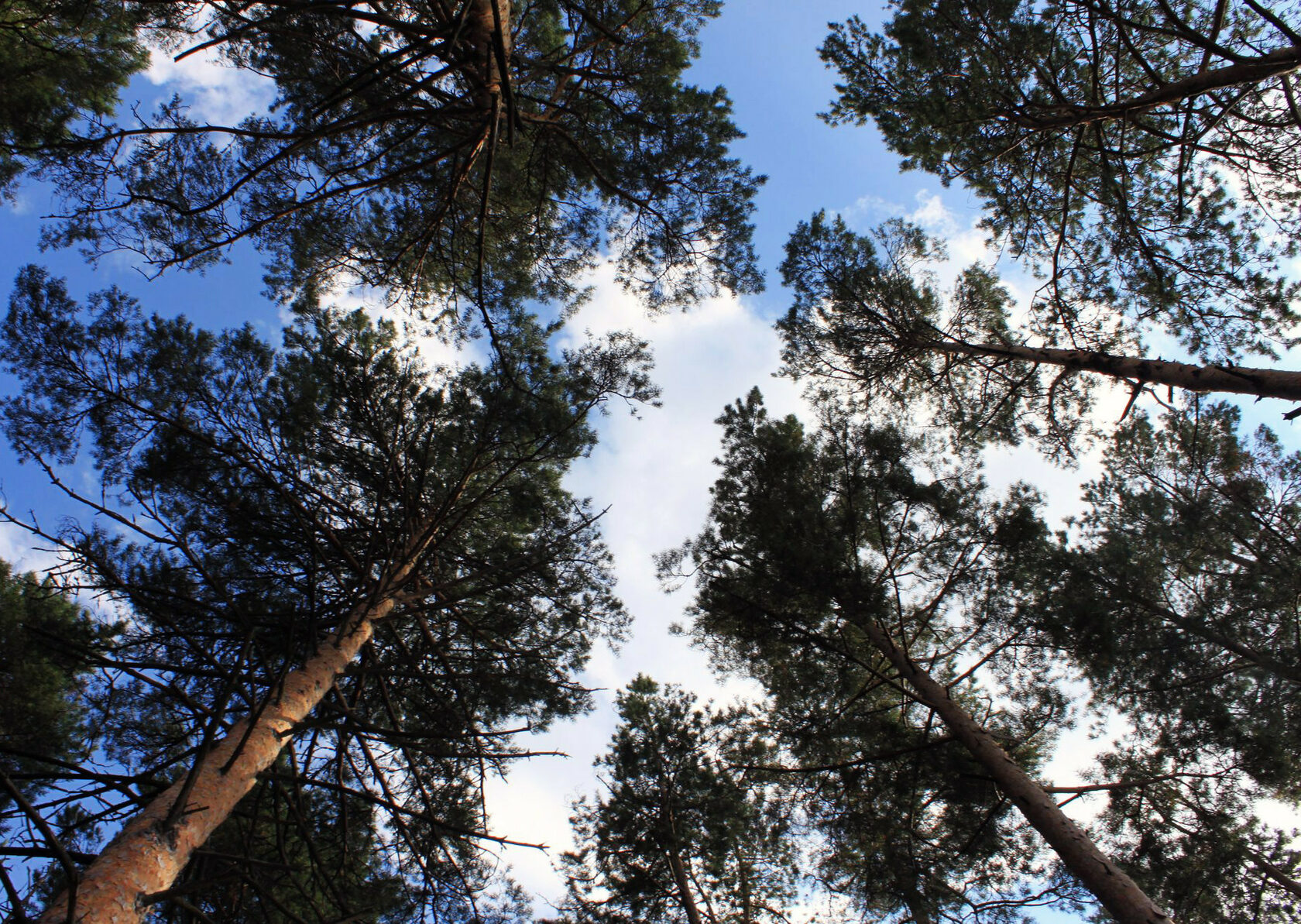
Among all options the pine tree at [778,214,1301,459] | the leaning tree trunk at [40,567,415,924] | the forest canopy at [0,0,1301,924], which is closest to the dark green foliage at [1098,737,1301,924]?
the forest canopy at [0,0,1301,924]

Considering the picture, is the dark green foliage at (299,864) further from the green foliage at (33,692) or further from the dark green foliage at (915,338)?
the dark green foliage at (915,338)

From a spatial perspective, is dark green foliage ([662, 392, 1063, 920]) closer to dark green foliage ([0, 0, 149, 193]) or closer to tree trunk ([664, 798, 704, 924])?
tree trunk ([664, 798, 704, 924])

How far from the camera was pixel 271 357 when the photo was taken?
6.11 m

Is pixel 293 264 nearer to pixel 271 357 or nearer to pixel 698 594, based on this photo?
pixel 271 357

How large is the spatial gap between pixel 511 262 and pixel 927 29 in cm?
508

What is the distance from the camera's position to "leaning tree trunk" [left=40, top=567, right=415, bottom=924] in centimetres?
219

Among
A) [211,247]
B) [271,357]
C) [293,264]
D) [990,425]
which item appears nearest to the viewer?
[211,247]

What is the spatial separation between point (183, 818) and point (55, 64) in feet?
25.5

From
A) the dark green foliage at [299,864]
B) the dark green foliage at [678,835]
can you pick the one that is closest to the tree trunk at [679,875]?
the dark green foliage at [678,835]

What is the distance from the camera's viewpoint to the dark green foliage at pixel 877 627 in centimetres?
645

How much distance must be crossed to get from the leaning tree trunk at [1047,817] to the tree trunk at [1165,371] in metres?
3.28

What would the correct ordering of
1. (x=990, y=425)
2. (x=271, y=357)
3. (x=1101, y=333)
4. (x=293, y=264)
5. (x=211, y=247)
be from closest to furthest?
Answer: (x=211, y=247), (x=271, y=357), (x=293, y=264), (x=1101, y=333), (x=990, y=425)

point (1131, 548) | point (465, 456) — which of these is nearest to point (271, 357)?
point (465, 456)

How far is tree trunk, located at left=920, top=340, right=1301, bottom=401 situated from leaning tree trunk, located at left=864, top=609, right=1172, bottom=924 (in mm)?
3276
